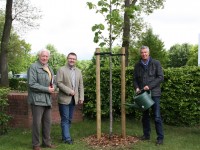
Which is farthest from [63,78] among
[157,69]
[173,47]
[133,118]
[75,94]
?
[173,47]

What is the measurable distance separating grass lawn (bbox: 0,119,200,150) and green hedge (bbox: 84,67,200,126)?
0.32 m

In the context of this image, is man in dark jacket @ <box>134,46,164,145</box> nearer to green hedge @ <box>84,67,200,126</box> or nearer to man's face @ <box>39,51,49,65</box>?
man's face @ <box>39,51,49,65</box>

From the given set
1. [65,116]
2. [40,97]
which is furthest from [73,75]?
[40,97]

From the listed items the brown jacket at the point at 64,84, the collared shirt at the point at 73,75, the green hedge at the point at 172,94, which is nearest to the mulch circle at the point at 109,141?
the brown jacket at the point at 64,84

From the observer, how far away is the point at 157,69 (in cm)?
823

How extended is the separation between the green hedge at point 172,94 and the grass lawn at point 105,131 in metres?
0.32

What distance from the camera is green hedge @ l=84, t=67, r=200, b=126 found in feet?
34.9

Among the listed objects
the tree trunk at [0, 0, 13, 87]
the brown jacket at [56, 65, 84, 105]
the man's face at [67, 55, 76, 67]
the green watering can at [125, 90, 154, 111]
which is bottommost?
the green watering can at [125, 90, 154, 111]

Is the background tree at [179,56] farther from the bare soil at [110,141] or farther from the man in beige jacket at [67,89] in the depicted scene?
the man in beige jacket at [67,89]

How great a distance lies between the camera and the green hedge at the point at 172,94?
1062 cm

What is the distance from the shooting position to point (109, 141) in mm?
8477

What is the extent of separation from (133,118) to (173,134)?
2.24m

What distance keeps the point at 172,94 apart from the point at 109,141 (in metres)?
3.03

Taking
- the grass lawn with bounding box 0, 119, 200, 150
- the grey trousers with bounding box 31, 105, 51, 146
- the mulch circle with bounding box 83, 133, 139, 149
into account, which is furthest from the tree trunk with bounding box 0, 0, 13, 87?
the grey trousers with bounding box 31, 105, 51, 146
